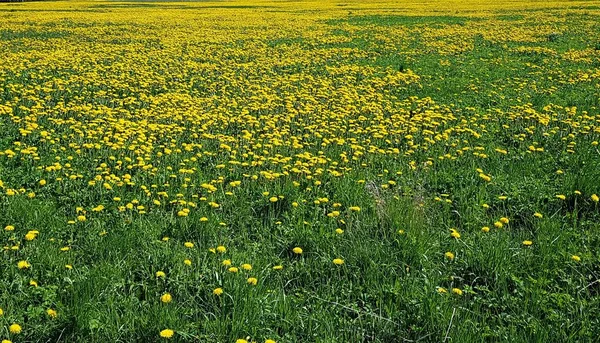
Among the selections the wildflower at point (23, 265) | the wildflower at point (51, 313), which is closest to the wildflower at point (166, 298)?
the wildflower at point (51, 313)

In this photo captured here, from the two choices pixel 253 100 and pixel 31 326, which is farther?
pixel 253 100

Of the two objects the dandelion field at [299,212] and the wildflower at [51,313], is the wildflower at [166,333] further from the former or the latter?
the wildflower at [51,313]

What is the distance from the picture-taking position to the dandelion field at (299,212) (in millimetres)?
3414

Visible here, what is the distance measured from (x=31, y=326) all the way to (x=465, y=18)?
3323cm

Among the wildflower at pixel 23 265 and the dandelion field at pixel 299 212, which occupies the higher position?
the wildflower at pixel 23 265

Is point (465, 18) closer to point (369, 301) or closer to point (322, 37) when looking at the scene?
point (322, 37)

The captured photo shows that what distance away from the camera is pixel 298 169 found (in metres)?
6.05

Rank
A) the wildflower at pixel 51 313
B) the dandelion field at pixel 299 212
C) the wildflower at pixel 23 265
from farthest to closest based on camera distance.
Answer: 1. the wildflower at pixel 23 265
2. the dandelion field at pixel 299 212
3. the wildflower at pixel 51 313

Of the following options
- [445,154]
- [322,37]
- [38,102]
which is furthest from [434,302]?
[322,37]

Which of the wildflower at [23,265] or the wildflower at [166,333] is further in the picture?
the wildflower at [23,265]

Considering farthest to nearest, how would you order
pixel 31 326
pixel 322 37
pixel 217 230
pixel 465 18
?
pixel 465 18
pixel 322 37
pixel 217 230
pixel 31 326

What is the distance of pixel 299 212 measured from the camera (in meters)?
5.09

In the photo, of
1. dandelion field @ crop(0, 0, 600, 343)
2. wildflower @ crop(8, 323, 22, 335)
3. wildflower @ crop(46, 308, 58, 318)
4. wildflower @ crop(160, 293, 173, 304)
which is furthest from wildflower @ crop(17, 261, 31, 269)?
wildflower @ crop(160, 293, 173, 304)

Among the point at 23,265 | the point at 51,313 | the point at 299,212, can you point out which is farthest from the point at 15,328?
the point at 299,212
